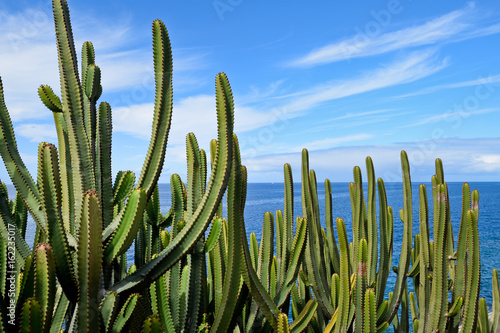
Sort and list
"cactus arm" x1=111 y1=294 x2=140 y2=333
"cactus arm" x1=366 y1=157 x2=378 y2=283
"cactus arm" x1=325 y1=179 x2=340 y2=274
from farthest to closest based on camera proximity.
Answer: "cactus arm" x1=325 y1=179 x2=340 y2=274, "cactus arm" x1=366 y1=157 x2=378 y2=283, "cactus arm" x1=111 y1=294 x2=140 y2=333

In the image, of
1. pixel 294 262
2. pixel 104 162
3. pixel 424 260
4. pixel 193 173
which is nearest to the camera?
pixel 104 162

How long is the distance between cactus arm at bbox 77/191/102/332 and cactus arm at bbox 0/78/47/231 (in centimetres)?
46

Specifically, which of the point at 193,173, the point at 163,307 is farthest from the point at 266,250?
the point at 163,307

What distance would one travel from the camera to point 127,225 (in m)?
1.49

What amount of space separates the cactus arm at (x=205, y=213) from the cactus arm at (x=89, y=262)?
0.52ft

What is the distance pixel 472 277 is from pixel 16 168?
2.92 meters

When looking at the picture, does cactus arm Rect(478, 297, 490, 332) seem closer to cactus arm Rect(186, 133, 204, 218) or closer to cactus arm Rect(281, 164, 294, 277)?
cactus arm Rect(281, 164, 294, 277)

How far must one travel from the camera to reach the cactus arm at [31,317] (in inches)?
51.2

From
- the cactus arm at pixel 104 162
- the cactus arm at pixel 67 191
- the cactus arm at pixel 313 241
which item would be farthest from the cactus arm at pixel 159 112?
the cactus arm at pixel 313 241

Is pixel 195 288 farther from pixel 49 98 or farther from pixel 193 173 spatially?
pixel 49 98

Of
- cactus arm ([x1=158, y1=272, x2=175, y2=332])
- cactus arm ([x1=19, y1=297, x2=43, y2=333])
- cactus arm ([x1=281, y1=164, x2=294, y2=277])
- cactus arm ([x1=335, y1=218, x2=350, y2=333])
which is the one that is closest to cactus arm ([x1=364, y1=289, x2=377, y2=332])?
cactus arm ([x1=335, y1=218, x2=350, y2=333])

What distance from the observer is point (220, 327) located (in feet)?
5.73

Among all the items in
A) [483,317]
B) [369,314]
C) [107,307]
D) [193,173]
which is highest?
[193,173]

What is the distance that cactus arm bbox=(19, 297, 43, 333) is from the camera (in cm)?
130
